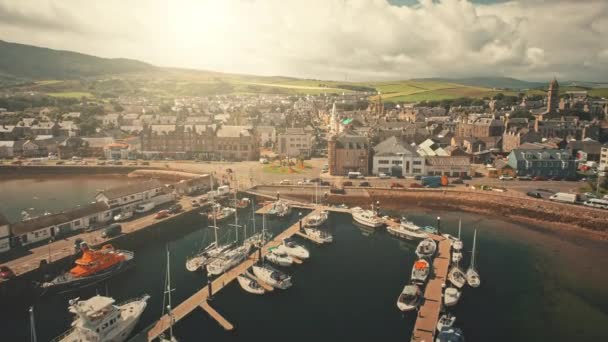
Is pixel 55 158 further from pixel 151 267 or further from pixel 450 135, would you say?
pixel 450 135

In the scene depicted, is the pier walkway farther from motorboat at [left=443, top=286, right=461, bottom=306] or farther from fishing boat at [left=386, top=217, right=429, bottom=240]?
motorboat at [left=443, top=286, right=461, bottom=306]

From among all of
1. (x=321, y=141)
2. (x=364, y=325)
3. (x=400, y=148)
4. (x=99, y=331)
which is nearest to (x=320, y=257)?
(x=364, y=325)

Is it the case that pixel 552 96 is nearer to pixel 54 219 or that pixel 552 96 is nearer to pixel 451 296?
pixel 451 296

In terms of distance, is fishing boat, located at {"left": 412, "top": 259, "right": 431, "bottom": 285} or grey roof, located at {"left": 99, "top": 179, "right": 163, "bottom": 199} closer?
fishing boat, located at {"left": 412, "top": 259, "right": 431, "bottom": 285}

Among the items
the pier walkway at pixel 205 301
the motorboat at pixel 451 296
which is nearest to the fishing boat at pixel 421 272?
the motorboat at pixel 451 296

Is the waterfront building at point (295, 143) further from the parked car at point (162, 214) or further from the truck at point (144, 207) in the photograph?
the parked car at point (162, 214)

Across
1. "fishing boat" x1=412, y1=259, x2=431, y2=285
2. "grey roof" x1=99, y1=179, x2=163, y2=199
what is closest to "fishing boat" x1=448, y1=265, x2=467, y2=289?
"fishing boat" x1=412, y1=259, x2=431, y2=285

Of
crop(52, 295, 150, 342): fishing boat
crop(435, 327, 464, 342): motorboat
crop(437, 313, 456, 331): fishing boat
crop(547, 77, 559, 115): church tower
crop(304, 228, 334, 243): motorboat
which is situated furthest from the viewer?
crop(547, 77, 559, 115): church tower
